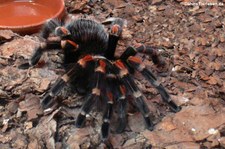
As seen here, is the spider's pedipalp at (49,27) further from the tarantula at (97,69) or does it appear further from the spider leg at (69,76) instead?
the spider leg at (69,76)

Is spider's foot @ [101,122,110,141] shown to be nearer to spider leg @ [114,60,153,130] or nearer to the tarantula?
the tarantula

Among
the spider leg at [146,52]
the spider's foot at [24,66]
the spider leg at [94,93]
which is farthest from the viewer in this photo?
the spider's foot at [24,66]

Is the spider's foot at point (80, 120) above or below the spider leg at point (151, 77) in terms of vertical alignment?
below

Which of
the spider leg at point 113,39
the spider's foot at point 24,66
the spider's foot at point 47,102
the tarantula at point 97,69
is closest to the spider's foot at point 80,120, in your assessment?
the tarantula at point 97,69

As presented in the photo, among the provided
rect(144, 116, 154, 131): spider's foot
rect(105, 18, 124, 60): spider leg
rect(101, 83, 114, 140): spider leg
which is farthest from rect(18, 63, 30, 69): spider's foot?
rect(144, 116, 154, 131): spider's foot

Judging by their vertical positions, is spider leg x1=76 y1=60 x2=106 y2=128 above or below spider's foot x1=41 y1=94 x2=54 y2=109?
above

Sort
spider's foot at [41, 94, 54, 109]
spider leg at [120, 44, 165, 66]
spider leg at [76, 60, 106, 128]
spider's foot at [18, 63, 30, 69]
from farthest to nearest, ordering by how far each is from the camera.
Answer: spider's foot at [18, 63, 30, 69]
spider leg at [120, 44, 165, 66]
spider's foot at [41, 94, 54, 109]
spider leg at [76, 60, 106, 128]
